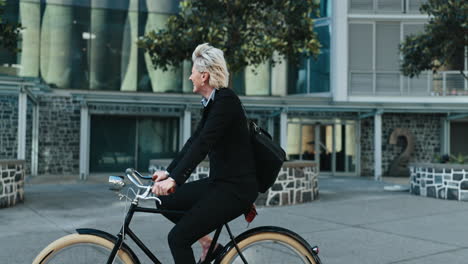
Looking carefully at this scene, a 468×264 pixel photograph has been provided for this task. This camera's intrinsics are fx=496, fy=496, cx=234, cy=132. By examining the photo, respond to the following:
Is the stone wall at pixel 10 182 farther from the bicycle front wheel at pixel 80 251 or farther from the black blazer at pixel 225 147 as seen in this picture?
the black blazer at pixel 225 147

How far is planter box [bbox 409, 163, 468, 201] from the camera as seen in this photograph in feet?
34.3

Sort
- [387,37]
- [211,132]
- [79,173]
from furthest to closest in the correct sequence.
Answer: [387,37] < [79,173] < [211,132]

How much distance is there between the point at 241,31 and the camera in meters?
10.6

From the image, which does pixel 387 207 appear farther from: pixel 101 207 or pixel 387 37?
pixel 387 37

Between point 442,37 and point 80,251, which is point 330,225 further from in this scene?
point 442,37

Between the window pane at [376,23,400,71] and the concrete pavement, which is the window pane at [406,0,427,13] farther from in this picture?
the concrete pavement

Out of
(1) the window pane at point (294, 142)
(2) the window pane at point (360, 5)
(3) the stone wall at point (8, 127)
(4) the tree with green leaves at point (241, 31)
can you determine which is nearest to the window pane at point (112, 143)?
(3) the stone wall at point (8, 127)

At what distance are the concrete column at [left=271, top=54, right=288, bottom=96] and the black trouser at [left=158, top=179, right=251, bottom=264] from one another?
17.9 m

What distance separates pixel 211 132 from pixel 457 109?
60.4 ft

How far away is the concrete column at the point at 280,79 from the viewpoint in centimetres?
2061

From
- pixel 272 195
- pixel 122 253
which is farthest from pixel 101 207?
pixel 122 253

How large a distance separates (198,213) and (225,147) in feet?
1.33

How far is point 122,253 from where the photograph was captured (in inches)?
110

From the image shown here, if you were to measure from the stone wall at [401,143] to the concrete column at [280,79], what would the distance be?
3512mm
